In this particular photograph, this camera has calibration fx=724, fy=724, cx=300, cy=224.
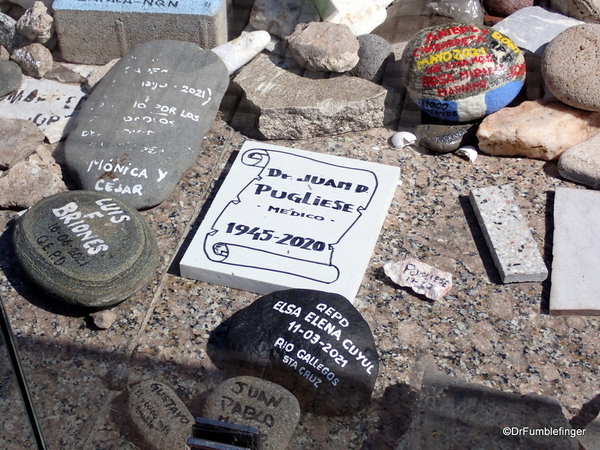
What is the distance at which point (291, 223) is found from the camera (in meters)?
2.66

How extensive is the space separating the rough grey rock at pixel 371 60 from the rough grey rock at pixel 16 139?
1.46 m

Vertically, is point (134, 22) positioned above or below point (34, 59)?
above

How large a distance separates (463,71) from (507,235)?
0.77 metres

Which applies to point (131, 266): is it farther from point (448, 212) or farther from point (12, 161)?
point (448, 212)

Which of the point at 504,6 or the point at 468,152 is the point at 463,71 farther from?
the point at 504,6

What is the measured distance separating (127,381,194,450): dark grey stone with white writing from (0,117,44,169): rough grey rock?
1572 mm

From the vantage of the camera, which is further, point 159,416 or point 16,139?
point 16,139

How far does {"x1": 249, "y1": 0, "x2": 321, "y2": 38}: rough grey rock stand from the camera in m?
3.64

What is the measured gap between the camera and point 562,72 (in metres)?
3.04

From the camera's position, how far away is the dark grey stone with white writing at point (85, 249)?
2363 mm

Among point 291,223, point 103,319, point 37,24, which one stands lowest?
point 103,319

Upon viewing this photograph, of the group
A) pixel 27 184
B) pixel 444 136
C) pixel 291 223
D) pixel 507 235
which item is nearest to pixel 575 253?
pixel 507 235

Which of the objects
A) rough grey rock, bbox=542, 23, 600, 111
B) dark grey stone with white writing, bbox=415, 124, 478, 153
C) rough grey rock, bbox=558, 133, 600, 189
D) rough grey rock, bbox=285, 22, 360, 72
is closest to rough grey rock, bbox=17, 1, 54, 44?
rough grey rock, bbox=285, 22, 360, 72

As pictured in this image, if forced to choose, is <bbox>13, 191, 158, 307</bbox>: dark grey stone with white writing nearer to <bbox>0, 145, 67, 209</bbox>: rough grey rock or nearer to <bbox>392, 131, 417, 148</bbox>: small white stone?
<bbox>0, 145, 67, 209</bbox>: rough grey rock
